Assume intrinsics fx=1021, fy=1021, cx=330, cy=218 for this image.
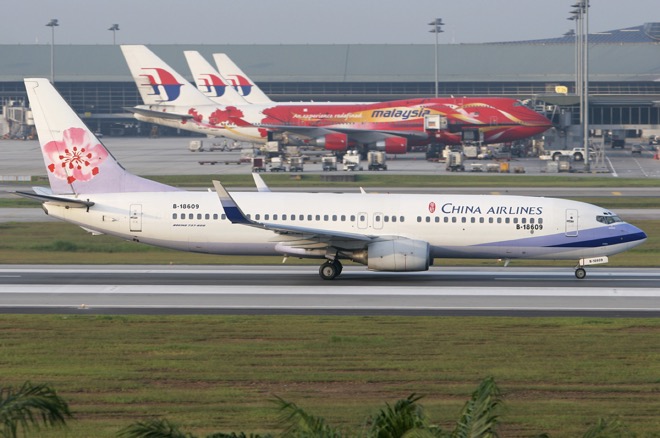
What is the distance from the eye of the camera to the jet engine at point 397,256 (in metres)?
35.8

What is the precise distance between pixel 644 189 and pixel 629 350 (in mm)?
52070

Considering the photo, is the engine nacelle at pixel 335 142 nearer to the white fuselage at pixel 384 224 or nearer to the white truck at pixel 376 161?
the white truck at pixel 376 161

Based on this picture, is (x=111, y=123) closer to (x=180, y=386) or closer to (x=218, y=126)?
(x=218, y=126)

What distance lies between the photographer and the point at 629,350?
25109 millimetres

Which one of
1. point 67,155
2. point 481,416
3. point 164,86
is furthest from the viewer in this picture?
point 164,86

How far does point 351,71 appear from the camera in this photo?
567 feet

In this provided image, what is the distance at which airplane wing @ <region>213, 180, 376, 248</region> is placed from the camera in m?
34.9

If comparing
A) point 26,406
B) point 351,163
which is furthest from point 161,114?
point 26,406

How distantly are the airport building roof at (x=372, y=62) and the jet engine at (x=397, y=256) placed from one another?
5297 inches

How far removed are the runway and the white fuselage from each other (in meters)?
1.20

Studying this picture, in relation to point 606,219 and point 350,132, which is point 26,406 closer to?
point 606,219

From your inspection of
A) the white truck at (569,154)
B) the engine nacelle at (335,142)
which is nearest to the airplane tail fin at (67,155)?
the engine nacelle at (335,142)

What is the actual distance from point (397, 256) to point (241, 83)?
93.0m

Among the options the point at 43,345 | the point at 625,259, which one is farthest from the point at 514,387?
the point at 625,259
